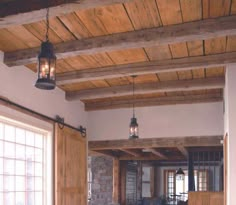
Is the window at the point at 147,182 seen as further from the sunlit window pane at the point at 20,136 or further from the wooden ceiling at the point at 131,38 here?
the sunlit window pane at the point at 20,136

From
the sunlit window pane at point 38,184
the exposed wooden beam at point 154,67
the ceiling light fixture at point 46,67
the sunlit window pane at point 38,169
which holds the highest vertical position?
the exposed wooden beam at point 154,67

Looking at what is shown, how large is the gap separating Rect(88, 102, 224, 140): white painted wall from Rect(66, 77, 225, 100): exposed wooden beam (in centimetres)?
104

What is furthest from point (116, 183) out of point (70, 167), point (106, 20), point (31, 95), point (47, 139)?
point (106, 20)

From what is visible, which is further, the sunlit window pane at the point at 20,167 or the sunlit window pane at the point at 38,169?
the sunlit window pane at the point at 38,169

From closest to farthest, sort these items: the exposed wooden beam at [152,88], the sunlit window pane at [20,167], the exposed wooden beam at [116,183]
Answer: the sunlit window pane at [20,167], the exposed wooden beam at [152,88], the exposed wooden beam at [116,183]

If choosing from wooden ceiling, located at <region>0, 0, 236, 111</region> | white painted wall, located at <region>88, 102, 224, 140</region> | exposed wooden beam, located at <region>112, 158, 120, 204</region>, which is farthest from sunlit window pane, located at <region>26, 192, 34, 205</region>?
exposed wooden beam, located at <region>112, 158, 120, 204</region>

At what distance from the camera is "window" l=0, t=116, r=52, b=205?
4.84 m

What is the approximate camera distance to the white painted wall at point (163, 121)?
6.76 metres

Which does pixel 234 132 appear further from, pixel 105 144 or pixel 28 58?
pixel 105 144

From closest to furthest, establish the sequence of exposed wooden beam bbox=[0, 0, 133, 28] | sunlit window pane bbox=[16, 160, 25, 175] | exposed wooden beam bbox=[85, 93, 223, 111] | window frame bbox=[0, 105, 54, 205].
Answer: exposed wooden beam bbox=[0, 0, 133, 28] → window frame bbox=[0, 105, 54, 205] → sunlit window pane bbox=[16, 160, 25, 175] → exposed wooden beam bbox=[85, 93, 223, 111]

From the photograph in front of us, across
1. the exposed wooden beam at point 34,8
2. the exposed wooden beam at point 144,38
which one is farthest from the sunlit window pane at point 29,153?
the exposed wooden beam at point 34,8

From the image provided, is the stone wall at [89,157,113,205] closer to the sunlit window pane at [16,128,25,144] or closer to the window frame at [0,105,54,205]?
the window frame at [0,105,54,205]

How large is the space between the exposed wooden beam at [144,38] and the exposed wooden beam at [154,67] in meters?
0.94

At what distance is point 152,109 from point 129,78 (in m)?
1.40
